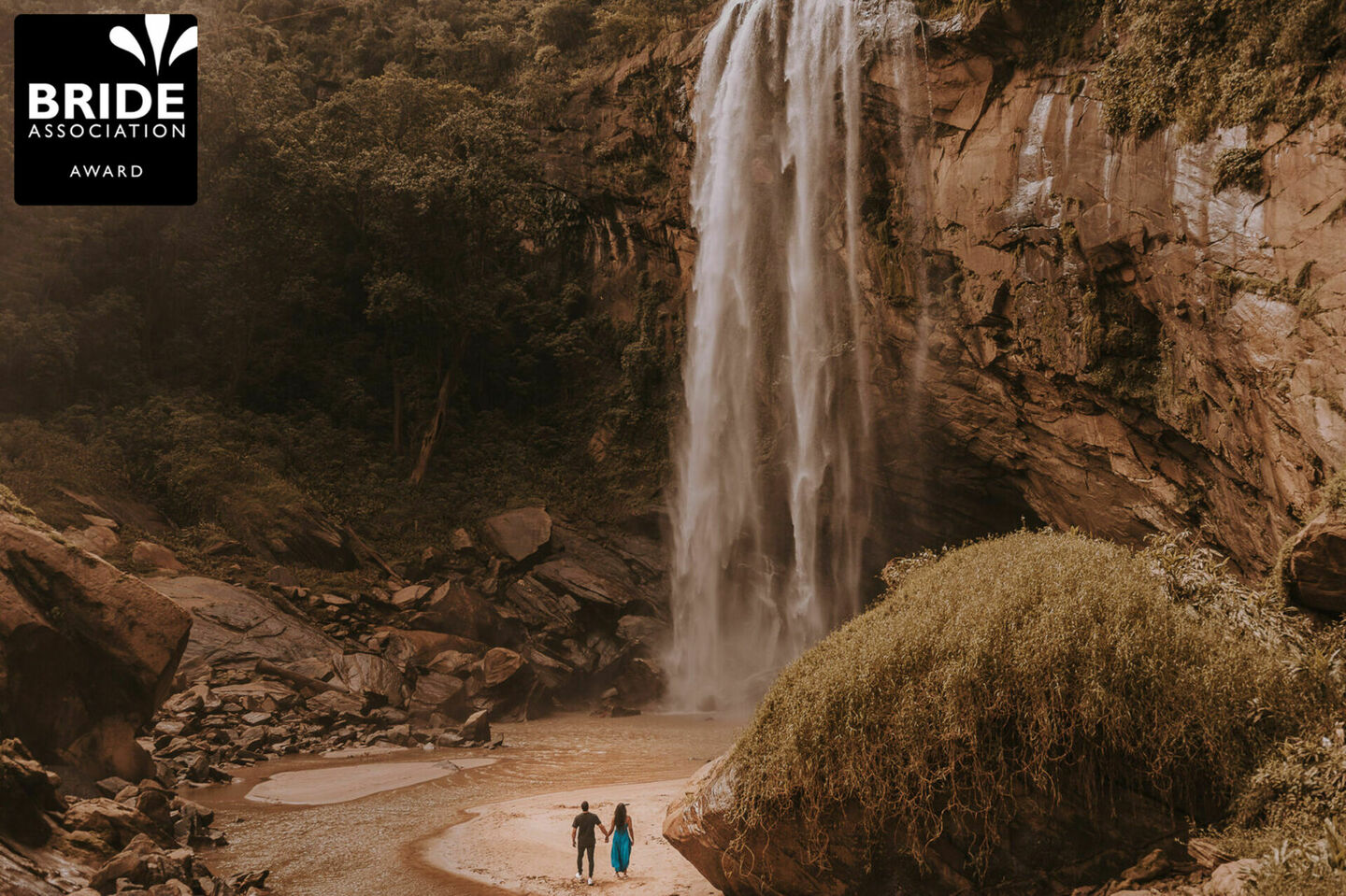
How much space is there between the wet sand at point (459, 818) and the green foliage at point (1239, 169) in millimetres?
13984

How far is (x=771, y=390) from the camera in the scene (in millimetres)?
28219

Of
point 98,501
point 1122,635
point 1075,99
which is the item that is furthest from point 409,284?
point 1122,635

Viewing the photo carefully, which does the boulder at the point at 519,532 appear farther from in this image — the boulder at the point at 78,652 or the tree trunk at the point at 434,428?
the boulder at the point at 78,652

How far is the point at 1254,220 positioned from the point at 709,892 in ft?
44.1

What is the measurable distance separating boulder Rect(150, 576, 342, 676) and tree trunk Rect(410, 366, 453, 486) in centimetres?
876

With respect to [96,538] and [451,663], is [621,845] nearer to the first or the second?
[451,663]

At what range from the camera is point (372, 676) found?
76.2 ft

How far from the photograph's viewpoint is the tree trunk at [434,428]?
32281 mm

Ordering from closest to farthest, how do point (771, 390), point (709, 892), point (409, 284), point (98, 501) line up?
point (709, 892), point (98, 501), point (771, 390), point (409, 284)

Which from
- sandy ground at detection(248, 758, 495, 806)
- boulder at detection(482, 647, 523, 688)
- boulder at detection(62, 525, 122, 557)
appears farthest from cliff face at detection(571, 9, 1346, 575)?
boulder at detection(62, 525, 122, 557)

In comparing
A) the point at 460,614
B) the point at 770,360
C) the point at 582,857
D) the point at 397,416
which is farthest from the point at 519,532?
the point at 582,857

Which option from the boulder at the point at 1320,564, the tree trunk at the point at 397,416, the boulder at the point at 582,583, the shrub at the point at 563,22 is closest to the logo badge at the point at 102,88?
the tree trunk at the point at 397,416

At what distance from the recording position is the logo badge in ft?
61.5

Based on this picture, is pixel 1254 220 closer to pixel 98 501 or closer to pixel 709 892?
pixel 709 892
